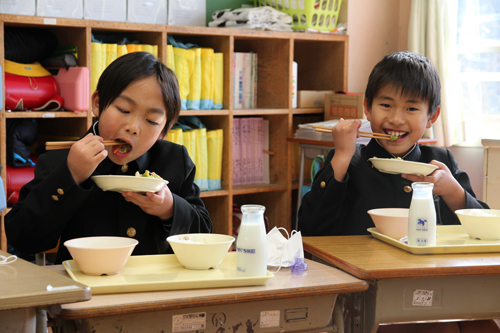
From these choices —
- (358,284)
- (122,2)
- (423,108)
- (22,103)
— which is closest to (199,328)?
(358,284)

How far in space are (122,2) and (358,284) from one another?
223cm

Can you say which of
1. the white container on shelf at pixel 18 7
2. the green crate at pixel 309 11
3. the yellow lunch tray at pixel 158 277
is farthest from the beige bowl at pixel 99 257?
the green crate at pixel 309 11

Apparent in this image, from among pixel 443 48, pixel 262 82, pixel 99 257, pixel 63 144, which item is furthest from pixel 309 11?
pixel 99 257

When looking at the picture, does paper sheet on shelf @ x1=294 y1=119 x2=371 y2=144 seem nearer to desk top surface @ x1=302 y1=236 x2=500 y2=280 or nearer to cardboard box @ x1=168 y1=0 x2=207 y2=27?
cardboard box @ x1=168 y1=0 x2=207 y2=27

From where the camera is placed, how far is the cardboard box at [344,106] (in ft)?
11.5

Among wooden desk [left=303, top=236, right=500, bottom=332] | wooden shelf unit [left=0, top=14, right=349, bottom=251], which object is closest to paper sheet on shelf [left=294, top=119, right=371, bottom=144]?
wooden shelf unit [left=0, top=14, right=349, bottom=251]

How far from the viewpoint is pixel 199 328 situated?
46.3 inches

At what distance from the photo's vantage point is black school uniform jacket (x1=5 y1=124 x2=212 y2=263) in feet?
4.68

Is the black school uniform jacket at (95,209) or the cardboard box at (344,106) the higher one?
the cardboard box at (344,106)

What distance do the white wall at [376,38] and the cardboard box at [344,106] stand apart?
31 cm

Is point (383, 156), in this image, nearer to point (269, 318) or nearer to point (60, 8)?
point (269, 318)

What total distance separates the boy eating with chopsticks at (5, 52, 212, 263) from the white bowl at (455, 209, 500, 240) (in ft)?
2.49

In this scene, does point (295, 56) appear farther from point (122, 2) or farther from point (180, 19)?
point (122, 2)

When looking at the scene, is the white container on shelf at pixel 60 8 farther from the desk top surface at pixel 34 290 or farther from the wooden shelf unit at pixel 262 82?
the desk top surface at pixel 34 290
